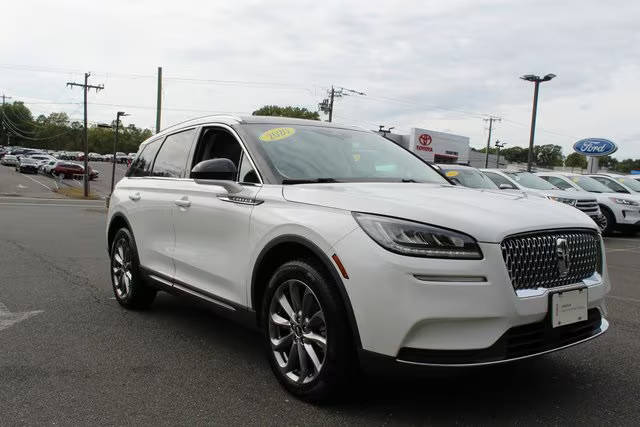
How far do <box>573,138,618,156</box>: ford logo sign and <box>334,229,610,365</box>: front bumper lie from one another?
3402 centimetres

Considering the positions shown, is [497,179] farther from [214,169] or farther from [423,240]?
[423,240]

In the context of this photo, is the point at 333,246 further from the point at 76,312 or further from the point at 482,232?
the point at 76,312

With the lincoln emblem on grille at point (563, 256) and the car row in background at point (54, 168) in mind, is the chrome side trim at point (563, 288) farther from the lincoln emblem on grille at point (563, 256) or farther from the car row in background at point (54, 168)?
the car row in background at point (54, 168)

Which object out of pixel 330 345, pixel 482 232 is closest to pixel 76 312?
pixel 330 345

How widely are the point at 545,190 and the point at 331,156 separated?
37.5 ft

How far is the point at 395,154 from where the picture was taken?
4668mm

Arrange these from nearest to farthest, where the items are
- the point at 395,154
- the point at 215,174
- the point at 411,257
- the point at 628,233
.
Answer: the point at 411,257
the point at 215,174
the point at 395,154
the point at 628,233

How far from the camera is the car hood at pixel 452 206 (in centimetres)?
286

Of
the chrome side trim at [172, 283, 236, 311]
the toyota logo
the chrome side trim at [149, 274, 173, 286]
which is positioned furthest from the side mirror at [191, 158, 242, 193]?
the toyota logo

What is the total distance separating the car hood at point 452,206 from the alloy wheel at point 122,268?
264cm

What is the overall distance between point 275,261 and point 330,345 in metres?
0.75

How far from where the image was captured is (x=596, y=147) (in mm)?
33812

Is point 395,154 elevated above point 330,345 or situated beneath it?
elevated above

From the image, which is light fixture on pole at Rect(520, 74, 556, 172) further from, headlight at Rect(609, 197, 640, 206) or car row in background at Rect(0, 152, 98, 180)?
car row in background at Rect(0, 152, 98, 180)
